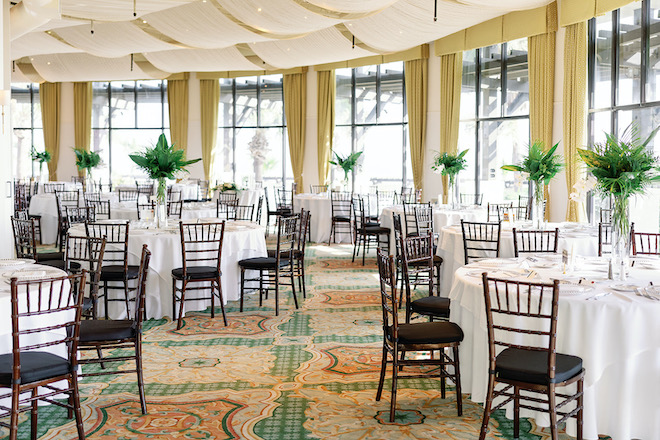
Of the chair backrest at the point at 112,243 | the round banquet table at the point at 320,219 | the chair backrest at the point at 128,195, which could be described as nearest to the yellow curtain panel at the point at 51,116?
the chair backrest at the point at 128,195

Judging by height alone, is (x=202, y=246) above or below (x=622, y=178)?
below

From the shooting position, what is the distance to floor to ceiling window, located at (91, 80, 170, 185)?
751 inches

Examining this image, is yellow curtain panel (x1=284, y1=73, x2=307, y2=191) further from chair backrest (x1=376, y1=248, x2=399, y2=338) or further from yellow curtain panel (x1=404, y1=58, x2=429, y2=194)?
chair backrest (x1=376, y1=248, x2=399, y2=338)

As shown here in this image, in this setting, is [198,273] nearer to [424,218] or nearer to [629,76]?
[424,218]

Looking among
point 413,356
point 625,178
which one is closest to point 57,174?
point 413,356

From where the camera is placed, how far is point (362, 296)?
785 centimetres

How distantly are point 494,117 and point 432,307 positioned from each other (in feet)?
28.8

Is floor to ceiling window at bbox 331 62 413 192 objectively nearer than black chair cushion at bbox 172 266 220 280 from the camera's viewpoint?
No

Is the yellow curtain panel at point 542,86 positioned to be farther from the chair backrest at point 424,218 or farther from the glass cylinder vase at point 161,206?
the glass cylinder vase at point 161,206

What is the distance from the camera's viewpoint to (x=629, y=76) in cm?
923

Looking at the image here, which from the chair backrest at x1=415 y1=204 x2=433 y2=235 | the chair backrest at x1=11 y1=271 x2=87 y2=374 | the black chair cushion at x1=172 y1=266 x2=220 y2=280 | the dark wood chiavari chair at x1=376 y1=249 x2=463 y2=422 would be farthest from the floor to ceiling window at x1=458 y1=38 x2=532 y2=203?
the chair backrest at x1=11 y1=271 x2=87 y2=374

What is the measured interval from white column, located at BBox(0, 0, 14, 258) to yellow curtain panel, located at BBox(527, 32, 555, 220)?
7933mm

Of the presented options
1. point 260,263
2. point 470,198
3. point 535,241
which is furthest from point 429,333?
point 470,198

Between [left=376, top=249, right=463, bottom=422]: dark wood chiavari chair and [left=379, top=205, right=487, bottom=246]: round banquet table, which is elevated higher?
[left=379, top=205, right=487, bottom=246]: round banquet table
